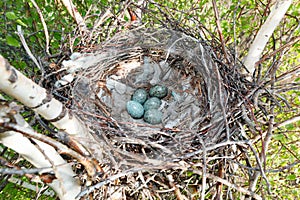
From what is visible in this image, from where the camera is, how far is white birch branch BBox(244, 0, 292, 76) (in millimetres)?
1402

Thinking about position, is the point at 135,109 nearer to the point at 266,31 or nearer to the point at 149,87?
the point at 149,87

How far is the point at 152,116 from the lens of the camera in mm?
1907

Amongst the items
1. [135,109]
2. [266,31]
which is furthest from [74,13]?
[266,31]

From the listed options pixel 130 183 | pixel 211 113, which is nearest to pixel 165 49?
pixel 211 113

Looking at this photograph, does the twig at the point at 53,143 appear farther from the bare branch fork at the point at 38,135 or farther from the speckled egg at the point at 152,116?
the speckled egg at the point at 152,116

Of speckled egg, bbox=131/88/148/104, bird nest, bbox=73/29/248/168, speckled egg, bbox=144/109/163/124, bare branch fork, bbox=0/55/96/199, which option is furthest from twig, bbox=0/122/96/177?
speckled egg, bbox=131/88/148/104

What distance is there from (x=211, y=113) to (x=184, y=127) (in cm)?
20

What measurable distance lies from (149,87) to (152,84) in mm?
36

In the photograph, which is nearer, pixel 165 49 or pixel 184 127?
pixel 184 127

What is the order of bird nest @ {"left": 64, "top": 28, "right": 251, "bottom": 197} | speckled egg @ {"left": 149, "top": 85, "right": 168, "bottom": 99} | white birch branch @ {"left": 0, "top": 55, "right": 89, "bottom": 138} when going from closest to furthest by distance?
1. white birch branch @ {"left": 0, "top": 55, "right": 89, "bottom": 138}
2. bird nest @ {"left": 64, "top": 28, "right": 251, "bottom": 197}
3. speckled egg @ {"left": 149, "top": 85, "right": 168, "bottom": 99}

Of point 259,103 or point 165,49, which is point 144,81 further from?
point 259,103

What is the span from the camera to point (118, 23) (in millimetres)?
1886

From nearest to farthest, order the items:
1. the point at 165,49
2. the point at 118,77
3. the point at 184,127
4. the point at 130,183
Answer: the point at 130,183
the point at 184,127
the point at 165,49
the point at 118,77

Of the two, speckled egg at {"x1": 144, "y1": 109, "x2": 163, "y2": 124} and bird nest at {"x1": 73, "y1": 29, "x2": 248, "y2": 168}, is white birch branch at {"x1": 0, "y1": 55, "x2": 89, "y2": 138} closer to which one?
bird nest at {"x1": 73, "y1": 29, "x2": 248, "y2": 168}
